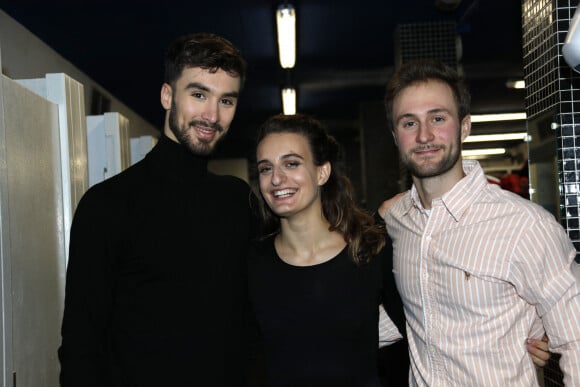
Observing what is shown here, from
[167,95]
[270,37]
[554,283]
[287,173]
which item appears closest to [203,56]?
[167,95]

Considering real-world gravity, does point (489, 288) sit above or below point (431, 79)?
below

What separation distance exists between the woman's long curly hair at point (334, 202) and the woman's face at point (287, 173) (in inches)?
1.5

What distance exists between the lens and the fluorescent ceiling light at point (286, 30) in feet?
18.6

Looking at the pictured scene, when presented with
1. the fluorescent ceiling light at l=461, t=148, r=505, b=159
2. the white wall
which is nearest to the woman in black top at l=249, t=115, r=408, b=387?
the white wall

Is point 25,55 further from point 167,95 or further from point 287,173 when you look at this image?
point 287,173

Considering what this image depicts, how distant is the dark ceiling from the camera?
5.93 meters

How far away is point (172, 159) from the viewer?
2.20 m

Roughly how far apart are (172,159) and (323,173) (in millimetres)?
569

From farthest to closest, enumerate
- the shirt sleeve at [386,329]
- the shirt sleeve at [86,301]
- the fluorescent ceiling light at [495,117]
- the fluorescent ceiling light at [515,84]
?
1. the fluorescent ceiling light at [495,117]
2. the fluorescent ceiling light at [515,84]
3. the shirt sleeve at [386,329]
4. the shirt sleeve at [86,301]

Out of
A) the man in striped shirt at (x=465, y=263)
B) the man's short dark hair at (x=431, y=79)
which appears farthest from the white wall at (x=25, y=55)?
the man in striped shirt at (x=465, y=263)

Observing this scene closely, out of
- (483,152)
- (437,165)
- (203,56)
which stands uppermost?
(483,152)

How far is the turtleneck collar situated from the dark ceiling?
367cm

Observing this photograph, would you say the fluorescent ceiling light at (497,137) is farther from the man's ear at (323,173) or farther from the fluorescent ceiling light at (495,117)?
the man's ear at (323,173)

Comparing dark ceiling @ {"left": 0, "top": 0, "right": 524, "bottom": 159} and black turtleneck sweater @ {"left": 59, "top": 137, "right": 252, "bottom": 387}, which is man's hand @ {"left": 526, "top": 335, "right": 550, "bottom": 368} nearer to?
black turtleneck sweater @ {"left": 59, "top": 137, "right": 252, "bottom": 387}
